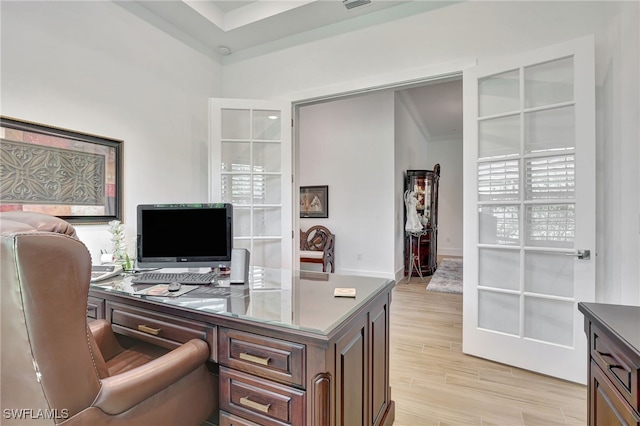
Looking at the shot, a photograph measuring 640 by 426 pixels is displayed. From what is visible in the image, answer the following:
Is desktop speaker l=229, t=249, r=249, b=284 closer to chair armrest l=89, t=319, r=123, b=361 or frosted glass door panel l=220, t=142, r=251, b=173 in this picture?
chair armrest l=89, t=319, r=123, b=361

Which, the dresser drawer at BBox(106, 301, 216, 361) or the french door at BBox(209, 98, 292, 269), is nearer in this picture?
the dresser drawer at BBox(106, 301, 216, 361)

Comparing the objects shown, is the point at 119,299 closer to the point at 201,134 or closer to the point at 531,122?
the point at 201,134

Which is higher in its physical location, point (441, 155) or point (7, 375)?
point (441, 155)

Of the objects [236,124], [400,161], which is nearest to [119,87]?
[236,124]

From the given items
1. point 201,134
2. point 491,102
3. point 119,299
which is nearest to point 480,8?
Answer: point 491,102

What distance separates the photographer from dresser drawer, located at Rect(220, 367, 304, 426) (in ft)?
3.45

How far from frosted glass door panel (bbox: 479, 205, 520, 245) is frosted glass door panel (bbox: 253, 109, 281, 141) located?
2116mm

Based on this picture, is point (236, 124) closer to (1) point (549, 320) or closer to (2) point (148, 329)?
(2) point (148, 329)

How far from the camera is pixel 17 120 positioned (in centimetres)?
193

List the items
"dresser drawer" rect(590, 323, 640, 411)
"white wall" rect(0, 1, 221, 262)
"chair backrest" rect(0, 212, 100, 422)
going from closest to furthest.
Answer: "chair backrest" rect(0, 212, 100, 422) → "dresser drawer" rect(590, 323, 640, 411) → "white wall" rect(0, 1, 221, 262)

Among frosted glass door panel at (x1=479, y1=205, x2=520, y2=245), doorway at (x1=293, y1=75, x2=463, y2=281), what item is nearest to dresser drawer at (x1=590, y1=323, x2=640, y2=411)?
frosted glass door panel at (x1=479, y1=205, x2=520, y2=245)

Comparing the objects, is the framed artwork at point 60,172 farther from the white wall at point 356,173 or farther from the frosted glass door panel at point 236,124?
the white wall at point 356,173

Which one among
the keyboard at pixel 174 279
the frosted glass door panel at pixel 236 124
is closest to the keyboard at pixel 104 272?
the keyboard at pixel 174 279

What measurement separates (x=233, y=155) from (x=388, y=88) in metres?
1.70
